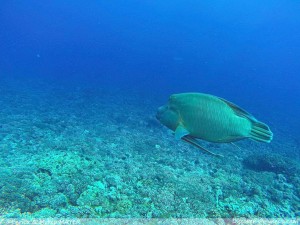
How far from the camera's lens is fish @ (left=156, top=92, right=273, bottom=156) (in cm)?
157

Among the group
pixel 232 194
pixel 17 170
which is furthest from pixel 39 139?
pixel 232 194

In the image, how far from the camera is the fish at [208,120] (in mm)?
1567

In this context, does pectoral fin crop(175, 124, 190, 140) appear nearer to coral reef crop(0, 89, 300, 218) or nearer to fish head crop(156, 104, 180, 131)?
fish head crop(156, 104, 180, 131)

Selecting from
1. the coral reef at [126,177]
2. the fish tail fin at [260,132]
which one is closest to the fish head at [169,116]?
the fish tail fin at [260,132]

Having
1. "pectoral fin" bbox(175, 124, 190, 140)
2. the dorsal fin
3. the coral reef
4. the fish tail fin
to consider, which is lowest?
the coral reef

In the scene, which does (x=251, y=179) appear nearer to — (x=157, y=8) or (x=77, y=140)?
(x=77, y=140)

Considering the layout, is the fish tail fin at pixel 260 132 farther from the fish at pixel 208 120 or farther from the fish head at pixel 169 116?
the fish head at pixel 169 116

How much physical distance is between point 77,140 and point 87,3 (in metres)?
127

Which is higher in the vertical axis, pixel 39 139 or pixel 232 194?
pixel 232 194

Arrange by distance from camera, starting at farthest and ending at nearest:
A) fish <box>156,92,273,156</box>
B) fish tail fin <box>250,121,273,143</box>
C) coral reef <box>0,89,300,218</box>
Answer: coral reef <box>0,89,300,218</box>, fish <box>156,92,273,156</box>, fish tail fin <box>250,121,273,143</box>

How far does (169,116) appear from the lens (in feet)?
5.85

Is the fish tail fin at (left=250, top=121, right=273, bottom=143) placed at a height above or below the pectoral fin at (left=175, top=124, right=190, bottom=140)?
above

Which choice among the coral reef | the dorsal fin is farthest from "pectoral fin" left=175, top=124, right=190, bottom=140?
the coral reef

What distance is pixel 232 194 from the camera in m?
5.07
